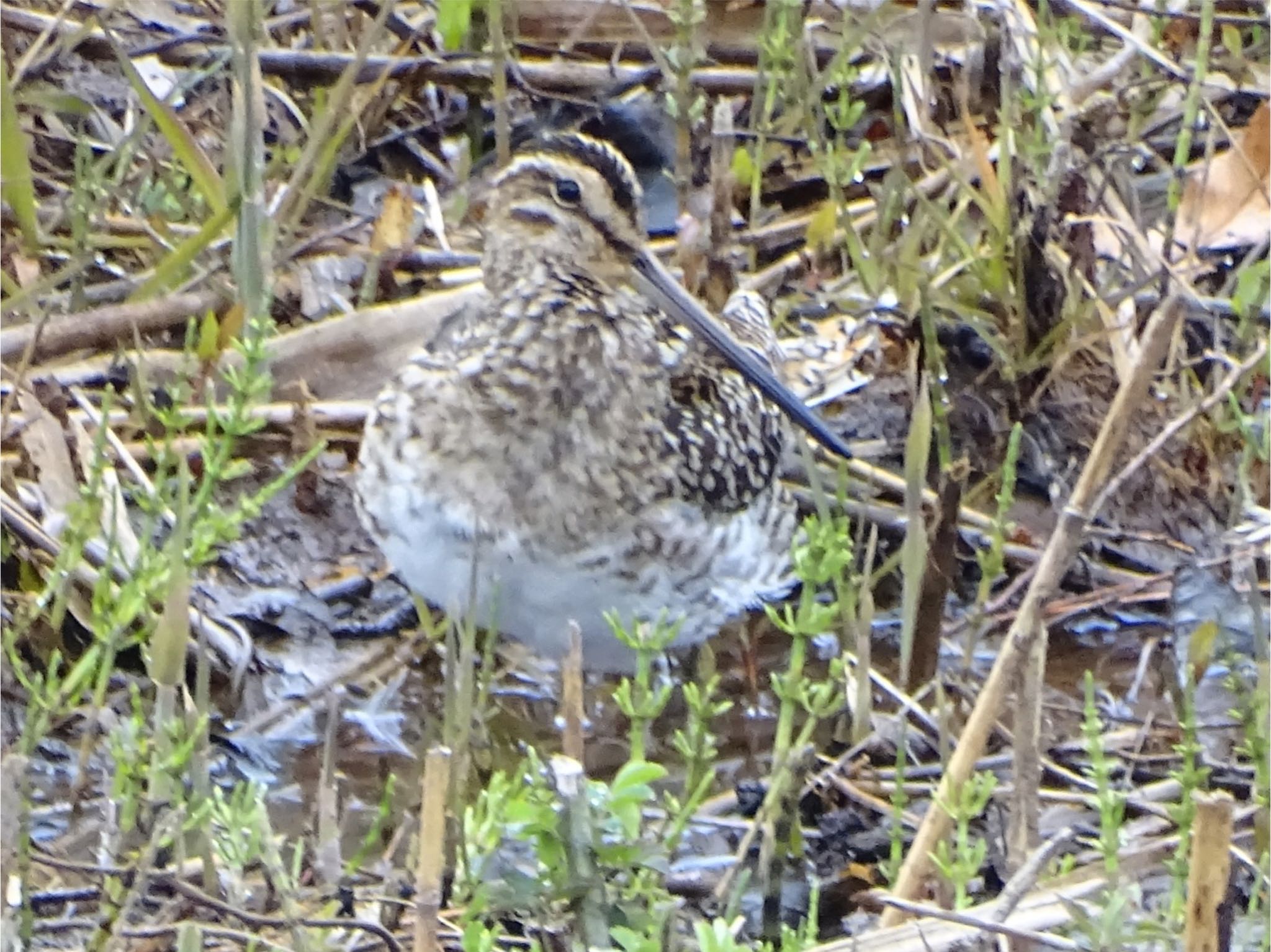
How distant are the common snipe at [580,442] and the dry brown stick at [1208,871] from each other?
3.86 feet

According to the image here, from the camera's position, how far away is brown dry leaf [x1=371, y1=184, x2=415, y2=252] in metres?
3.97

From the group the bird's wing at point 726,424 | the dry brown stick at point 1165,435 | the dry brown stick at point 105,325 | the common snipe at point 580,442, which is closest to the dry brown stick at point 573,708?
the dry brown stick at point 1165,435

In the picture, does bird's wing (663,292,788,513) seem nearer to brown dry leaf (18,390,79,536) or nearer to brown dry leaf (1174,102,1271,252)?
brown dry leaf (1174,102,1271,252)

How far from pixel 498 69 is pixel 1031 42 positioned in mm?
973

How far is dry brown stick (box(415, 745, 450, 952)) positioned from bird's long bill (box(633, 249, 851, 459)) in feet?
5.43

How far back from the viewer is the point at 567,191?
326cm

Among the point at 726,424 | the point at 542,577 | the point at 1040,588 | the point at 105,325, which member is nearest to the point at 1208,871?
the point at 1040,588

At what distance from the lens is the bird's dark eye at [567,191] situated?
128 inches

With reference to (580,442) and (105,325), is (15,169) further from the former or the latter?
(580,442)

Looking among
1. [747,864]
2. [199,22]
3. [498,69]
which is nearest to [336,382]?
[498,69]

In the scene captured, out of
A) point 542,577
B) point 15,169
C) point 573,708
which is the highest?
point 15,169

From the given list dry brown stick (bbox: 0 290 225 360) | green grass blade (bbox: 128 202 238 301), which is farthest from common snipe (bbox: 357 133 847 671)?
dry brown stick (bbox: 0 290 225 360)

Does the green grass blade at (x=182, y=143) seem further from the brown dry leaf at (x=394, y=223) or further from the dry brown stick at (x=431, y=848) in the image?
the dry brown stick at (x=431, y=848)

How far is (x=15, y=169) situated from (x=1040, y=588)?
212cm
